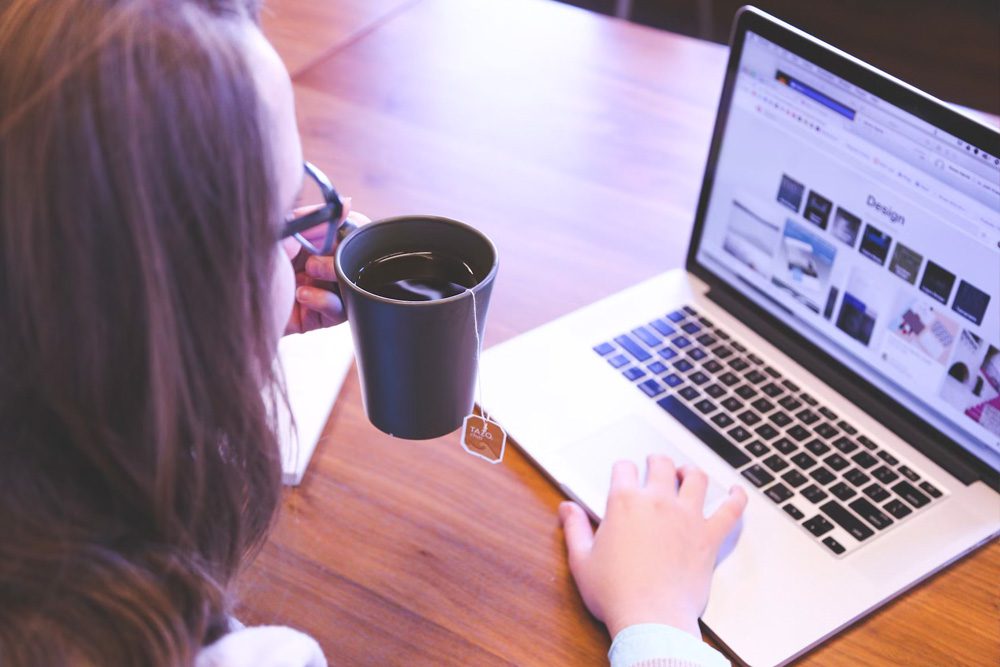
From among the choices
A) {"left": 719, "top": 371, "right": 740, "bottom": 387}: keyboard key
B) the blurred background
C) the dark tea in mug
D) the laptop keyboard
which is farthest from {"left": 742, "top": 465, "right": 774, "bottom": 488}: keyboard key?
the blurred background

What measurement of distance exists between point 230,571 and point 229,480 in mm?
73

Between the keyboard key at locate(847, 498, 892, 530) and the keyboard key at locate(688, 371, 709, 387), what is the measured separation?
0.18m

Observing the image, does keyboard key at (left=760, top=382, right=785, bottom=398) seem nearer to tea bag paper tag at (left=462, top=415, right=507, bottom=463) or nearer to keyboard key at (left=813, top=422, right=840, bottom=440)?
keyboard key at (left=813, top=422, right=840, bottom=440)

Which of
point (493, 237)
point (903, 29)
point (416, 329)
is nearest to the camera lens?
point (416, 329)

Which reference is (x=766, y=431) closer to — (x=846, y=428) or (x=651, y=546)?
(x=846, y=428)

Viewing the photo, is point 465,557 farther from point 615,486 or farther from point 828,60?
point 828,60

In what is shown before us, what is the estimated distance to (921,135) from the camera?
2.43 feet

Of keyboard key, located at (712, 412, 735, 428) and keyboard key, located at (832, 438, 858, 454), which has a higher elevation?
keyboard key, located at (832, 438, 858, 454)

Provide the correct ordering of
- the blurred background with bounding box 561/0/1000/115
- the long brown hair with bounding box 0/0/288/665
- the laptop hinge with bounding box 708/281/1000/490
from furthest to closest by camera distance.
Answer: the blurred background with bounding box 561/0/1000/115
the laptop hinge with bounding box 708/281/1000/490
the long brown hair with bounding box 0/0/288/665

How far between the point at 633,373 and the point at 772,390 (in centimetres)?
13

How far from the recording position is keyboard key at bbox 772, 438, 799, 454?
2.67ft

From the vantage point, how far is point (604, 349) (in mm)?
913

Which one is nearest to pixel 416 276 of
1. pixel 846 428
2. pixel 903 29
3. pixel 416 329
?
pixel 416 329

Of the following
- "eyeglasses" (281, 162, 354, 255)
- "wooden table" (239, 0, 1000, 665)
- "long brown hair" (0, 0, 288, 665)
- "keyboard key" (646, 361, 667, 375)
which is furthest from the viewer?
"keyboard key" (646, 361, 667, 375)
